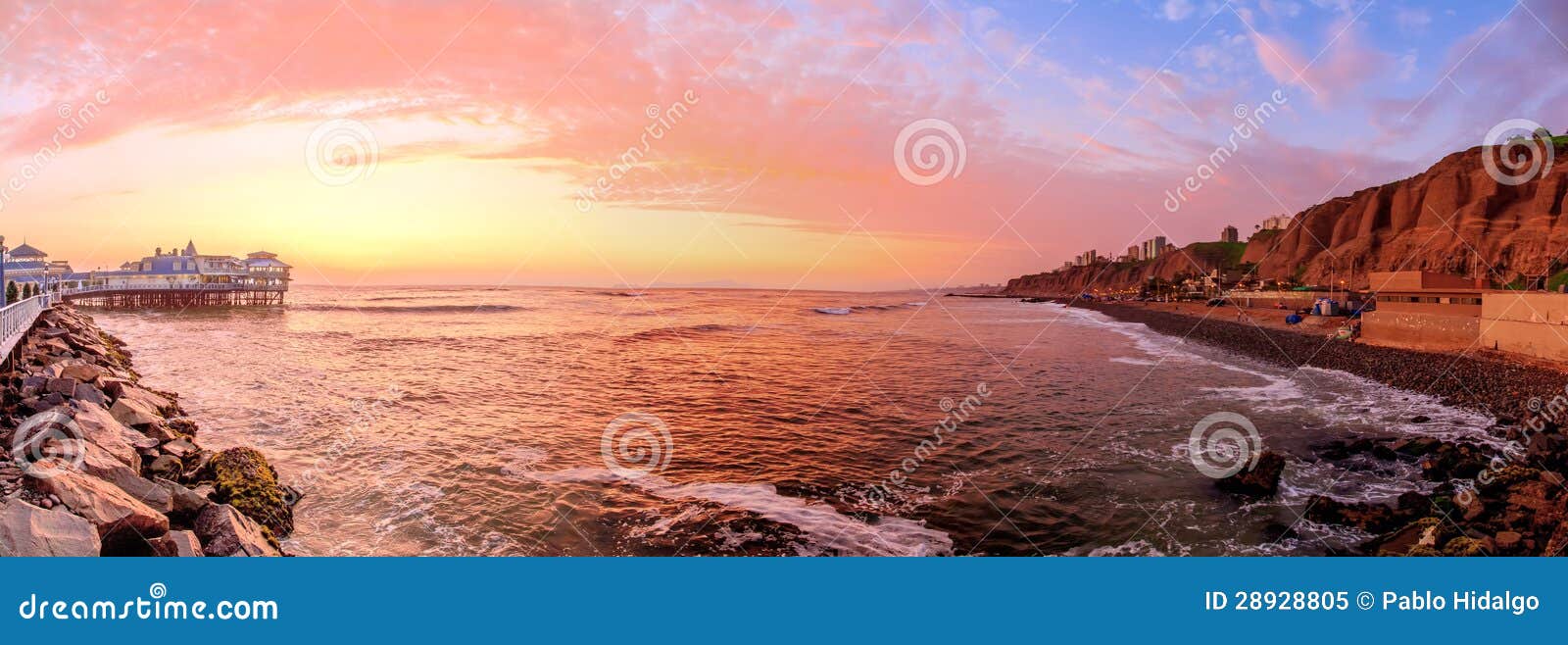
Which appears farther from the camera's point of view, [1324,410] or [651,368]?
[651,368]

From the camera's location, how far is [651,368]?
92.7ft

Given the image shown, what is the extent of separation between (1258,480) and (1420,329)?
30.8 meters

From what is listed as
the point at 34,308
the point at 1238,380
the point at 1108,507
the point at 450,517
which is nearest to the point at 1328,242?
the point at 1238,380

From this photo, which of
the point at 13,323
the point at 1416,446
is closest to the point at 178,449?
the point at 13,323

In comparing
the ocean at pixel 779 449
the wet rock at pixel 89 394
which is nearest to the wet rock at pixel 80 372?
the wet rock at pixel 89 394

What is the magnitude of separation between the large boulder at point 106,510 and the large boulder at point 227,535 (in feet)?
2.00

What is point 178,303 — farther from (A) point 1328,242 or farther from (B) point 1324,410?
(A) point 1328,242

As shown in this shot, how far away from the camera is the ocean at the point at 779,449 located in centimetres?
951

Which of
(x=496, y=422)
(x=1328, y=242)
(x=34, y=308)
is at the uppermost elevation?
(x=1328, y=242)

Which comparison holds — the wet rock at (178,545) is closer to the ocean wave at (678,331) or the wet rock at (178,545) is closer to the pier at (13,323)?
the pier at (13,323)

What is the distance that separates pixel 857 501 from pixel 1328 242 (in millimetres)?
151752

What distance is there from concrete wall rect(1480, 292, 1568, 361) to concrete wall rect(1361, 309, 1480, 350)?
0.94 meters

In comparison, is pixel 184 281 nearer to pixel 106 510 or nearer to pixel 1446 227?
pixel 106 510

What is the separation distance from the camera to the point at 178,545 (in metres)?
6.77
